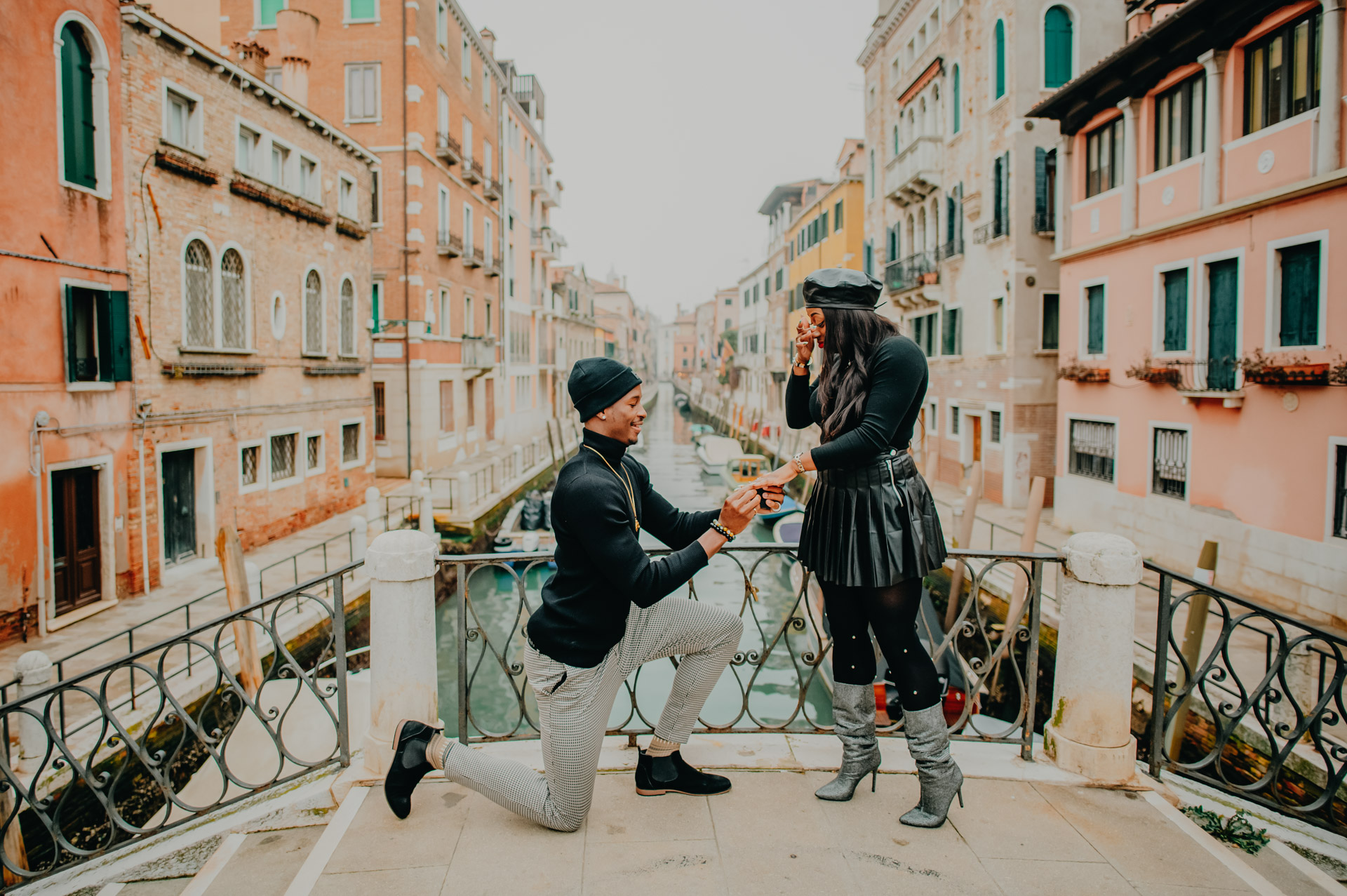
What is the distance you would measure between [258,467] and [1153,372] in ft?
45.1

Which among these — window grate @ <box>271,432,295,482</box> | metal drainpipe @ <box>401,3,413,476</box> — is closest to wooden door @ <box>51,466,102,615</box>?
window grate @ <box>271,432,295,482</box>

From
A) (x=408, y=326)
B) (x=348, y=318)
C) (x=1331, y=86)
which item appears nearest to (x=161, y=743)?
(x=348, y=318)

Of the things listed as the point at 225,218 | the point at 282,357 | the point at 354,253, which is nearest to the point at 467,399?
the point at 354,253

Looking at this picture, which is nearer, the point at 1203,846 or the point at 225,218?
the point at 1203,846

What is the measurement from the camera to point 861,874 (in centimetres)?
244

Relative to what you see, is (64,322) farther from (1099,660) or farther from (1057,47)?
(1057,47)

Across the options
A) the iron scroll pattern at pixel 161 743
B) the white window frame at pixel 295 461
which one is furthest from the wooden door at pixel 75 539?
the white window frame at pixel 295 461

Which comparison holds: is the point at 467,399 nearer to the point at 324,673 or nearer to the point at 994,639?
the point at 324,673

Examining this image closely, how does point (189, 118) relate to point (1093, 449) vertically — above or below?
above

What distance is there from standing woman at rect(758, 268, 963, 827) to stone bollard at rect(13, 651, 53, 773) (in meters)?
5.50

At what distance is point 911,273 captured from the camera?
68.2 ft

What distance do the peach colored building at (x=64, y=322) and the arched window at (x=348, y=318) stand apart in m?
6.55

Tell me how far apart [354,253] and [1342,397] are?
1655 centimetres

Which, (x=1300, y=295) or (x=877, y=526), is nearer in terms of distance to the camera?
(x=877, y=526)
